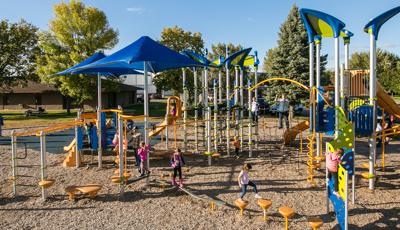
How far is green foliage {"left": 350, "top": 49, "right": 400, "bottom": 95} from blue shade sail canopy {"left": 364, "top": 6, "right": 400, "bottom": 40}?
3967 cm

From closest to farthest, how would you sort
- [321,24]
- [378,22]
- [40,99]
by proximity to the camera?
1. [378,22]
2. [321,24]
3. [40,99]

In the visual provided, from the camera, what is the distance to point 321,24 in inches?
387

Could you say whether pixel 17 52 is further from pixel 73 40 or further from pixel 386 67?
pixel 386 67

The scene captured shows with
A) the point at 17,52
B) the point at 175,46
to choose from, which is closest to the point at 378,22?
the point at 175,46

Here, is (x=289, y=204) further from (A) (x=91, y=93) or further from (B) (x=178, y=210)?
(A) (x=91, y=93)

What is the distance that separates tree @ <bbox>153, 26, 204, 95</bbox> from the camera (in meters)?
35.0

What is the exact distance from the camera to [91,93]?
107 feet

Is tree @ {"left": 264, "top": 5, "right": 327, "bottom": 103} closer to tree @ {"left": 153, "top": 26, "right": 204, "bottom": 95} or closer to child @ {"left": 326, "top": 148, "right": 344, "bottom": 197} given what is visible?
tree @ {"left": 153, "top": 26, "right": 204, "bottom": 95}

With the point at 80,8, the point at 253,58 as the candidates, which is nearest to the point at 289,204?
the point at 253,58

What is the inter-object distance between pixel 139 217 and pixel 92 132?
684cm

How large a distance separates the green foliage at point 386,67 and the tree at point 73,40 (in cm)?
3877

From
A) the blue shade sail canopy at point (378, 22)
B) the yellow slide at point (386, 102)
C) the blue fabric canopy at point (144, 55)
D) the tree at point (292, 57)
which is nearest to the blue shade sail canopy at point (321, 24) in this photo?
the blue shade sail canopy at point (378, 22)

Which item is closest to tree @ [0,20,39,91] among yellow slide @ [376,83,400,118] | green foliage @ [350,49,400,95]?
yellow slide @ [376,83,400,118]

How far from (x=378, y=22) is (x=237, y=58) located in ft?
19.2
